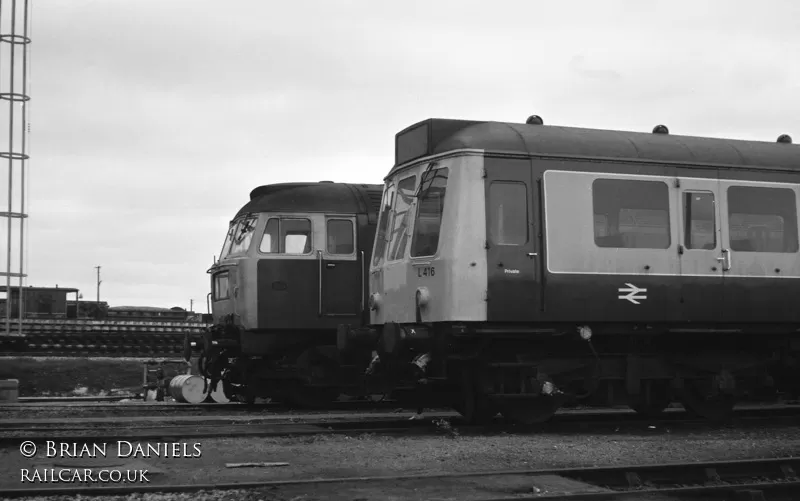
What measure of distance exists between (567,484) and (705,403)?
5329 millimetres

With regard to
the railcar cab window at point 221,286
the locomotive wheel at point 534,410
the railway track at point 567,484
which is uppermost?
the railcar cab window at point 221,286

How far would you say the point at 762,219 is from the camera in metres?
12.5

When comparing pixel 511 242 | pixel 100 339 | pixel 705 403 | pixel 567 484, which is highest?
pixel 511 242

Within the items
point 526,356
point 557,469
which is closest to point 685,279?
point 526,356

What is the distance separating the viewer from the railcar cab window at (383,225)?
41.8ft

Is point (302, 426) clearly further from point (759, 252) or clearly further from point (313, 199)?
point (759, 252)

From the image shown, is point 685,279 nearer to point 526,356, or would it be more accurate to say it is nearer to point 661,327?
point 661,327

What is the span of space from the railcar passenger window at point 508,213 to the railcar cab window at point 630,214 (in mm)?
973

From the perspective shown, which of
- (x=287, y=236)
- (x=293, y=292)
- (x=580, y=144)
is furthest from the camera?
(x=287, y=236)

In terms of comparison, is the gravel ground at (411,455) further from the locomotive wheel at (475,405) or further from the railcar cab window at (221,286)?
the railcar cab window at (221,286)

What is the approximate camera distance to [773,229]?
1255 cm

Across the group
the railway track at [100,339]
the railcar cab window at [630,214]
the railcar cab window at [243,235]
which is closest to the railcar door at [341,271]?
the railcar cab window at [243,235]

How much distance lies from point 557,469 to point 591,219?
13.5ft

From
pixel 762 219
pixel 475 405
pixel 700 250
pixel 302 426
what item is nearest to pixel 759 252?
pixel 762 219
